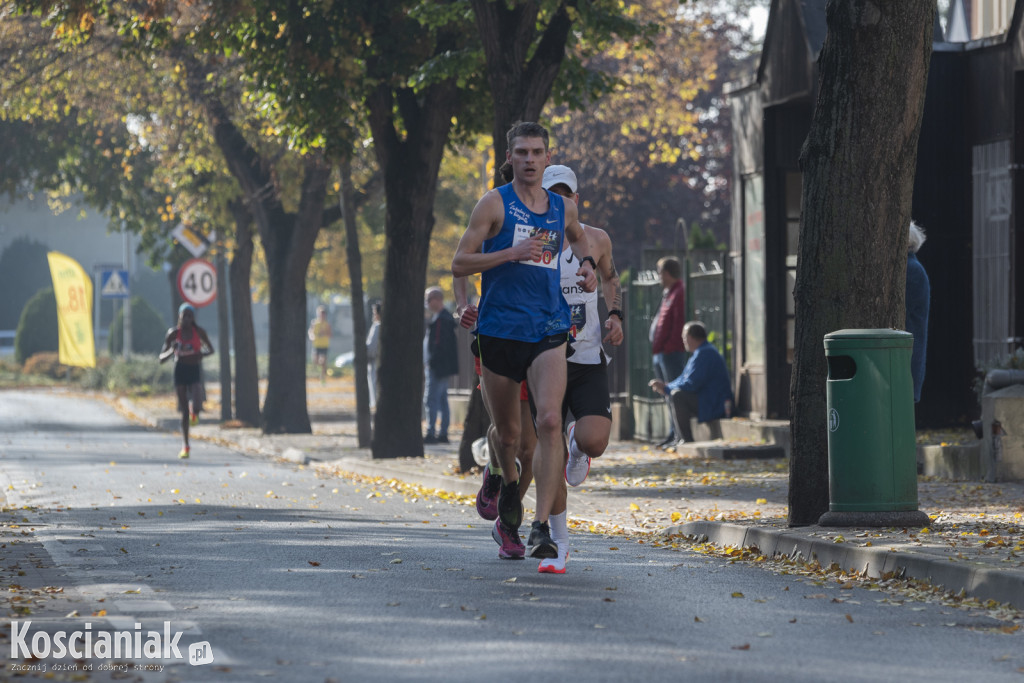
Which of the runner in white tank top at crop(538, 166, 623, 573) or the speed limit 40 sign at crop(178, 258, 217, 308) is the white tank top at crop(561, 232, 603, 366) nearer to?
the runner in white tank top at crop(538, 166, 623, 573)

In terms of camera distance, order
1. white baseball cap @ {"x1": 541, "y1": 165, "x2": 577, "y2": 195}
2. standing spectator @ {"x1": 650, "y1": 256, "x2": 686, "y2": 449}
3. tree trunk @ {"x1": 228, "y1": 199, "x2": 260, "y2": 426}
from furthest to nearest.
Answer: tree trunk @ {"x1": 228, "y1": 199, "x2": 260, "y2": 426} → standing spectator @ {"x1": 650, "y1": 256, "x2": 686, "y2": 449} → white baseball cap @ {"x1": 541, "y1": 165, "x2": 577, "y2": 195}

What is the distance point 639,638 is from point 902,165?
4228 mm

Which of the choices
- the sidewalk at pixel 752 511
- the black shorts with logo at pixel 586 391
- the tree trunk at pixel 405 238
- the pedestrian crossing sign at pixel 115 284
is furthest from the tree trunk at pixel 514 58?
the pedestrian crossing sign at pixel 115 284

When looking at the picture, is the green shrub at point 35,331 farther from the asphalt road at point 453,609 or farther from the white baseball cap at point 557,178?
the white baseball cap at point 557,178

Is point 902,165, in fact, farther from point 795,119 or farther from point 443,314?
point 443,314

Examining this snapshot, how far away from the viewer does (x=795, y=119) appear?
59.8 ft

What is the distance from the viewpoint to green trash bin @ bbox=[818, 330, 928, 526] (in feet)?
29.2

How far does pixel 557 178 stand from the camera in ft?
26.6

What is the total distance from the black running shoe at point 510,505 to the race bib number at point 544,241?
3.98ft

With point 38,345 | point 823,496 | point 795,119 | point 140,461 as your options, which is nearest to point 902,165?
point 823,496

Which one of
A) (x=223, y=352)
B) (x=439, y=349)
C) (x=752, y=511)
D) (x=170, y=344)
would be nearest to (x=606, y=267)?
(x=752, y=511)

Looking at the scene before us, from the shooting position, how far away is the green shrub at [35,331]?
5622 centimetres

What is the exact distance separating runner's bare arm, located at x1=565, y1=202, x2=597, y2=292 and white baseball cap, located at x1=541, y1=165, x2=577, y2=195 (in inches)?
9.1

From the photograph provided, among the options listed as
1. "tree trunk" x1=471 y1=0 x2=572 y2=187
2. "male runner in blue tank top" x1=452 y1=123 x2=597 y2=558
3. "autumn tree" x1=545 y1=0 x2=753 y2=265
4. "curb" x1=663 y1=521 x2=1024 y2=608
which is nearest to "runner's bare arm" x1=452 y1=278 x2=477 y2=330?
"male runner in blue tank top" x1=452 y1=123 x2=597 y2=558
